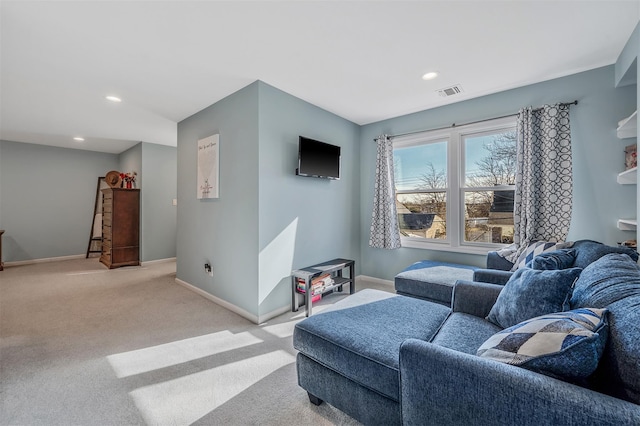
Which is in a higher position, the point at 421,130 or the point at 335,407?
the point at 421,130

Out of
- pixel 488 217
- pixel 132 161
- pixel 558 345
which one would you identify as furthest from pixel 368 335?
pixel 132 161

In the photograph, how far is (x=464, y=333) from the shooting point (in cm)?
146

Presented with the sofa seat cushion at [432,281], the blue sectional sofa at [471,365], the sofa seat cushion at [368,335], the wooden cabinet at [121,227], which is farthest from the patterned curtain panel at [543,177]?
the wooden cabinet at [121,227]

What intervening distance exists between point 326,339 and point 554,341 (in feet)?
3.10

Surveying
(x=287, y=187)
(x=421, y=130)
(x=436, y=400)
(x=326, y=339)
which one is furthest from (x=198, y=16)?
(x=421, y=130)

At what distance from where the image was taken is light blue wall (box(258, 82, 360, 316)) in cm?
281

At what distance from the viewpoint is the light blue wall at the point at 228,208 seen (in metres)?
2.81

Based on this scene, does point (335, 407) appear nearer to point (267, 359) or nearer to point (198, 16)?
point (267, 359)

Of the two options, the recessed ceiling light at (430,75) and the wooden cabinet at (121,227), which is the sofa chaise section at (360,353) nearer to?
the recessed ceiling light at (430,75)

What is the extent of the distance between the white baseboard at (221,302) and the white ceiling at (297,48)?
2365 mm

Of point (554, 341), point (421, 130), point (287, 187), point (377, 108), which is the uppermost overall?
point (377, 108)

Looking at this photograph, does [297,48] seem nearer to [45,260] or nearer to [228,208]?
[228,208]

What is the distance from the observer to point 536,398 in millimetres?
790

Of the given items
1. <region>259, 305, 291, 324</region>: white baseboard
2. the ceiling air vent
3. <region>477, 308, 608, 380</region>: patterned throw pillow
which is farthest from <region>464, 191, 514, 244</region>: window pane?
<region>477, 308, 608, 380</region>: patterned throw pillow
